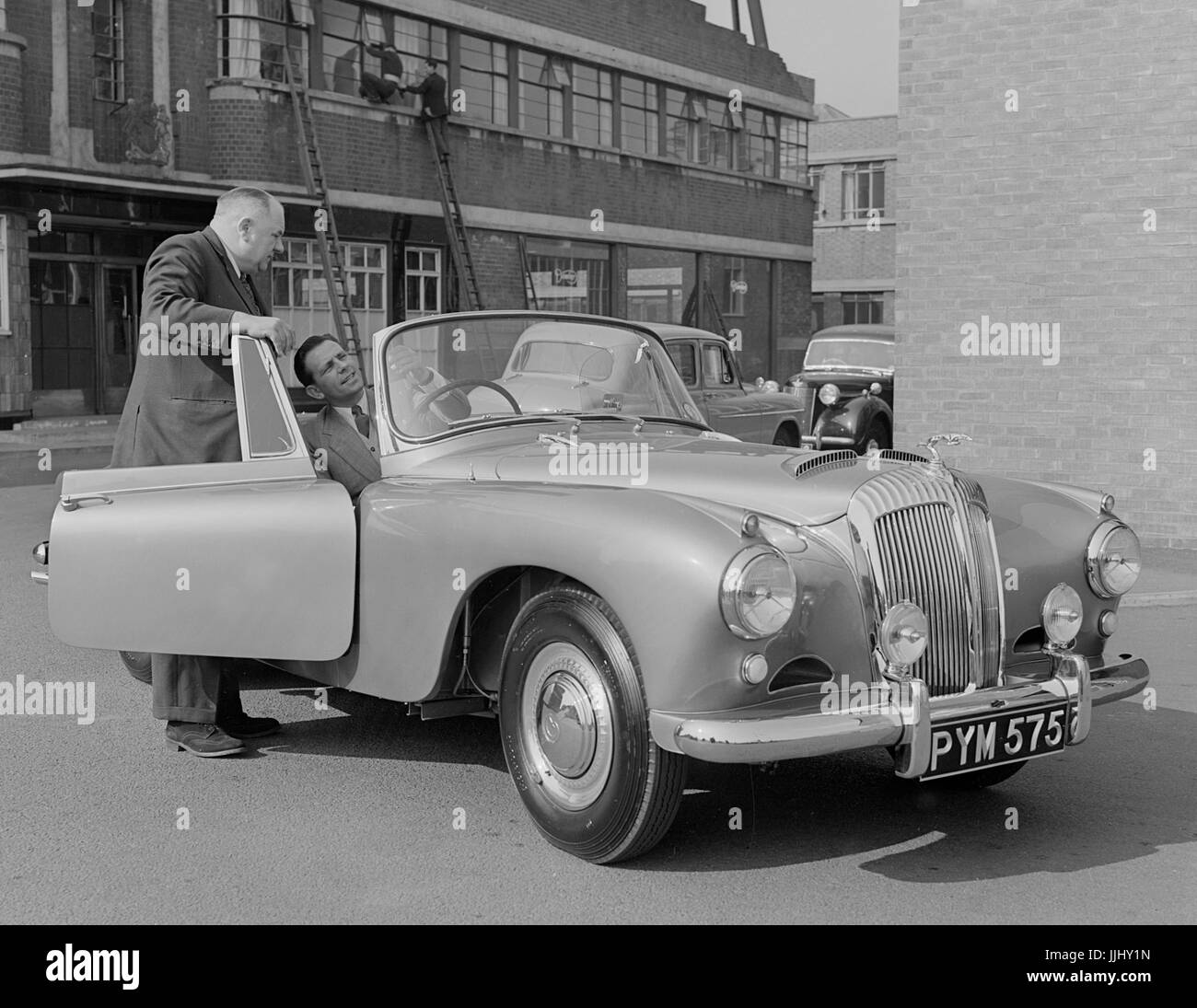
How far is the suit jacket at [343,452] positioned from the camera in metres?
5.13

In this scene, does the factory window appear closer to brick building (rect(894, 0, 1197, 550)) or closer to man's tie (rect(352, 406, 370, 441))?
brick building (rect(894, 0, 1197, 550))

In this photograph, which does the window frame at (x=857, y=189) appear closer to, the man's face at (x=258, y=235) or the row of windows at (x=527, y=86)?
the row of windows at (x=527, y=86)

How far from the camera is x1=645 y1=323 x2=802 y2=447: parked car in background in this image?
1370 cm

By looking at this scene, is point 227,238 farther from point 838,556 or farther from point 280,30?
point 280,30

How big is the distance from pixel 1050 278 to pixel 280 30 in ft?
47.6

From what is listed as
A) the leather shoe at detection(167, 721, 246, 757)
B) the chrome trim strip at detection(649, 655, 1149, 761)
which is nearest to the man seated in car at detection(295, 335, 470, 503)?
the leather shoe at detection(167, 721, 246, 757)

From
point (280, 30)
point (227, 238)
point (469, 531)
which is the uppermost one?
point (280, 30)

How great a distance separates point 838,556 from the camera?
13.4 feet

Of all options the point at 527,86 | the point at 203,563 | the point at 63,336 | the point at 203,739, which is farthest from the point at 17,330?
the point at 203,563

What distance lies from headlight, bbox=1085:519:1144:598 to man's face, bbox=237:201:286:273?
10.6ft

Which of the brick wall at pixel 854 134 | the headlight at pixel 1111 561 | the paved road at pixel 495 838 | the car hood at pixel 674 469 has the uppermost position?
the brick wall at pixel 854 134

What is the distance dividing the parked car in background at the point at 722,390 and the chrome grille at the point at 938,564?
350 inches

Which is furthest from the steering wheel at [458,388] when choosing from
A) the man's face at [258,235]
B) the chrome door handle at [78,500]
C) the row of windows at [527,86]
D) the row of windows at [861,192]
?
the row of windows at [861,192]
